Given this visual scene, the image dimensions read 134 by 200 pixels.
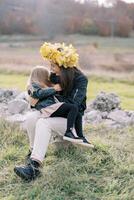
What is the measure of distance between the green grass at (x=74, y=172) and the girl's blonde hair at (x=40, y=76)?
62 centimetres

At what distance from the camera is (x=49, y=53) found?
4273mm

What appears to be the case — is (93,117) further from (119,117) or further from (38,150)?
(38,150)

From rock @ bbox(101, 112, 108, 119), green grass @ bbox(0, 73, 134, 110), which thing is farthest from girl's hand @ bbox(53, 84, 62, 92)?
green grass @ bbox(0, 73, 134, 110)

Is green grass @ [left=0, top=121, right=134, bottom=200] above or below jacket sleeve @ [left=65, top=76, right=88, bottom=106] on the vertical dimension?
below

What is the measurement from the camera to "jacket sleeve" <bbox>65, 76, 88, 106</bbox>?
4.20 metres

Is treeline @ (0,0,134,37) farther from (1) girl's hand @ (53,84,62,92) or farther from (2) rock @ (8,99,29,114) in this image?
(1) girl's hand @ (53,84,62,92)

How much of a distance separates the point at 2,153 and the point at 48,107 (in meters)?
0.72

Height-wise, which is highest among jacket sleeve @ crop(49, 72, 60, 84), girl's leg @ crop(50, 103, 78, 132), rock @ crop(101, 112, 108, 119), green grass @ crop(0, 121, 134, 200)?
jacket sleeve @ crop(49, 72, 60, 84)

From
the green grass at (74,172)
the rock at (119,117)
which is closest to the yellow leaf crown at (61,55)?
the green grass at (74,172)

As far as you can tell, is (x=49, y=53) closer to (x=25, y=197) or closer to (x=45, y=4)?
(x=25, y=197)

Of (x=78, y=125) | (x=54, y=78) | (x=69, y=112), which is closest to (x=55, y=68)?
(x=54, y=78)

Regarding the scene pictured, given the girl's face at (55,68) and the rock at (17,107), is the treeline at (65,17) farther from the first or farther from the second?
the girl's face at (55,68)

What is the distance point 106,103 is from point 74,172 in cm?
250

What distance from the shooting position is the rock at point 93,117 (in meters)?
6.09
